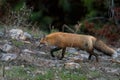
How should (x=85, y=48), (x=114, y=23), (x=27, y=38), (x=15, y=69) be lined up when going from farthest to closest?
(x=114, y=23), (x=27, y=38), (x=85, y=48), (x=15, y=69)

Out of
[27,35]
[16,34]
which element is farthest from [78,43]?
[27,35]

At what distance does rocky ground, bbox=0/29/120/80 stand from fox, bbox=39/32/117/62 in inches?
7.2

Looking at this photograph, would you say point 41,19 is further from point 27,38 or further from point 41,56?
point 41,56

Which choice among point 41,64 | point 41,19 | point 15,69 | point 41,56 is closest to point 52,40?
point 41,56

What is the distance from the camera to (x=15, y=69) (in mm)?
8617

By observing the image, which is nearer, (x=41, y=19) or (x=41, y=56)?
(x=41, y=56)

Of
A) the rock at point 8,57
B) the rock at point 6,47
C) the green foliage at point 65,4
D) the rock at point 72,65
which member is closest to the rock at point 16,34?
the rock at point 6,47

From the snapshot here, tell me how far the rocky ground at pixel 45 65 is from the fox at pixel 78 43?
0.60 ft

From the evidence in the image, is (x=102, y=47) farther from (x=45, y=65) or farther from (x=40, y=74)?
(x=40, y=74)

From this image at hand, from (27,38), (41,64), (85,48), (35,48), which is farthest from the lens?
(27,38)

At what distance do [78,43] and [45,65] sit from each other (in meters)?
1.05

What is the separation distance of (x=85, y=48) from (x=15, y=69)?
1833 mm

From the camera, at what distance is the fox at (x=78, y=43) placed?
391 inches

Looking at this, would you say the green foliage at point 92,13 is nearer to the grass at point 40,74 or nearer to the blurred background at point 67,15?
the blurred background at point 67,15
